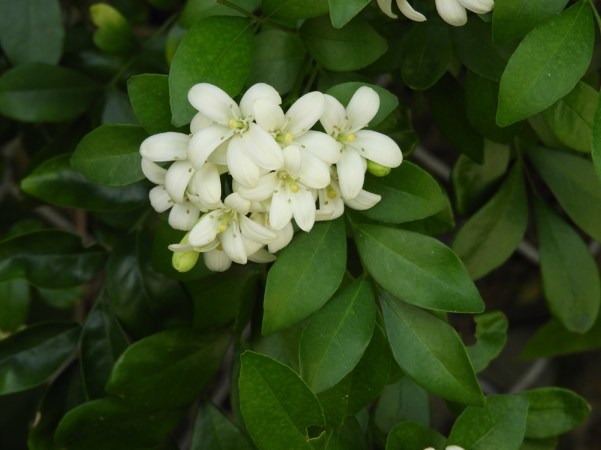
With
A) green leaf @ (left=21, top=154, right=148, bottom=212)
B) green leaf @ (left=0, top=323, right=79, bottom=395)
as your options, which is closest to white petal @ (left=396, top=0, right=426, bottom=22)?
green leaf @ (left=21, top=154, right=148, bottom=212)

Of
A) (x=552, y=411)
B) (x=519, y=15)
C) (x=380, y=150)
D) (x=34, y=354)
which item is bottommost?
(x=34, y=354)

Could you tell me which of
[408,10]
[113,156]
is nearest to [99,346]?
[113,156]

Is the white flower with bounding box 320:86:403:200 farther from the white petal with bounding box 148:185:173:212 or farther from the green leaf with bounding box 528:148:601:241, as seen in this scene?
the green leaf with bounding box 528:148:601:241

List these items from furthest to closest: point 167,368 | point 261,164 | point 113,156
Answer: point 167,368 < point 113,156 < point 261,164

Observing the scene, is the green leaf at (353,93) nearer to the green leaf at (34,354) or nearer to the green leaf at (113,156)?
the green leaf at (113,156)

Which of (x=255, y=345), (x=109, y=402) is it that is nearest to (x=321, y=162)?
Result: (x=255, y=345)

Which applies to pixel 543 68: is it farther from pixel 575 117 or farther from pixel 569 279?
pixel 569 279
